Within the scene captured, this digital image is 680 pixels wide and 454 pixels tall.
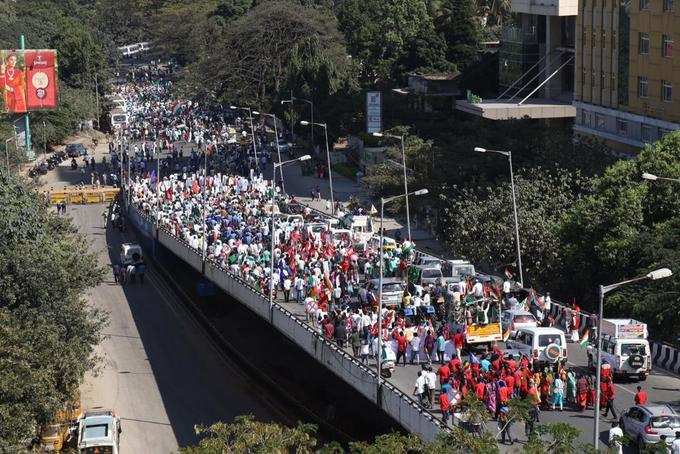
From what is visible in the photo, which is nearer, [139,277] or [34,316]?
[34,316]

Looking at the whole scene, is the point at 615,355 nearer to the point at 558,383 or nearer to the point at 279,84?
the point at 558,383

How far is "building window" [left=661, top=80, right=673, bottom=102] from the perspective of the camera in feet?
241

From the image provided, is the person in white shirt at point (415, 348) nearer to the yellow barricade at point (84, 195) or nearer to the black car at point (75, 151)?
the yellow barricade at point (84, 195)

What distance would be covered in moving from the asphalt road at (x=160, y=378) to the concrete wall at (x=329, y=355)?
3178 mm

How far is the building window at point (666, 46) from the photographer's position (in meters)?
73.1

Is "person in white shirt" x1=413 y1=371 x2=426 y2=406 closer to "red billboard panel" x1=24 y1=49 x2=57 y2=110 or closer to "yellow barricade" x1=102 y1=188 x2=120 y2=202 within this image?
"yellow barricade" x1=102 y1=188 x2=120 y2=202

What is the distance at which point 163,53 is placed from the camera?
19800 centimetres

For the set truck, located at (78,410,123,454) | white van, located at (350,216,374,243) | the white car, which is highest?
the white car

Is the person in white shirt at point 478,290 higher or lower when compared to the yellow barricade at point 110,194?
higher

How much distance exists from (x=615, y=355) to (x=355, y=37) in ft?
327

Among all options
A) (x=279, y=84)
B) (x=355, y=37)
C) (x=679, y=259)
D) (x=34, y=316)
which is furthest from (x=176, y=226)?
(x=355, y=37)

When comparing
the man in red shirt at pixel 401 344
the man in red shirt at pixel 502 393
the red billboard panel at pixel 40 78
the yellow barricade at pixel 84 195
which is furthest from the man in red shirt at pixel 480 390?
the red billboard panel at pixel 40 78

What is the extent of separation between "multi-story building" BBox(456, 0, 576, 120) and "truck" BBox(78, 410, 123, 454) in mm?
45125

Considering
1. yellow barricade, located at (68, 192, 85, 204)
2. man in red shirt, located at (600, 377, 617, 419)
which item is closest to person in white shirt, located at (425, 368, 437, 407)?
man in red shirt, located at (600, 377, 617, 419)
